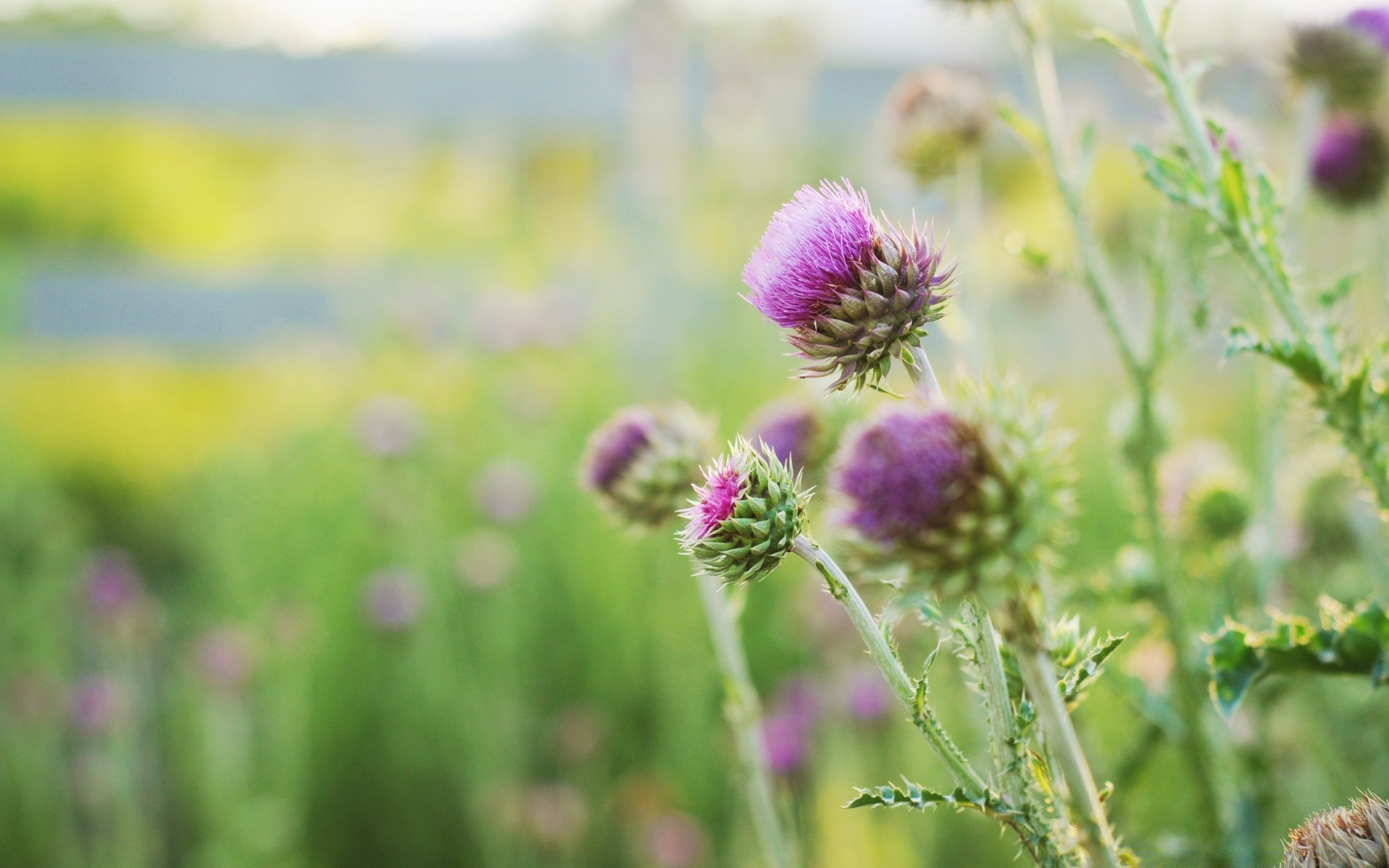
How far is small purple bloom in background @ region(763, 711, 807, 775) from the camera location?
52.6 inches

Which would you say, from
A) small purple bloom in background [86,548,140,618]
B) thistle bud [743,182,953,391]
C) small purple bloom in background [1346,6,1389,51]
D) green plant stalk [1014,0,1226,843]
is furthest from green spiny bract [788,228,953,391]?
small purple bloom in background [86,548,140,618]

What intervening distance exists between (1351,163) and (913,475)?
3.24 feet

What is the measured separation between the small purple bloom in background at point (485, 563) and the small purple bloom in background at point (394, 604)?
0.10 metres

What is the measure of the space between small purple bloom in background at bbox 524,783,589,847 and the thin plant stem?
1.11 m

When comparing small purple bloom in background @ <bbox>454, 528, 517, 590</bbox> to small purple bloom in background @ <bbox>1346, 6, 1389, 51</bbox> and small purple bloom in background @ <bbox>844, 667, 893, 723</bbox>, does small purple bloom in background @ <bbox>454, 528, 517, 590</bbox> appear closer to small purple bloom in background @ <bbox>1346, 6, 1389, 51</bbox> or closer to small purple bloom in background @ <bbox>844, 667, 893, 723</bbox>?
small purple bloom in background @ <bbox>844, 667, 893, 723</bbox>

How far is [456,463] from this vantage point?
8.01ft

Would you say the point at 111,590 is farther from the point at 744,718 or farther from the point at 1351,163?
the point at 1351,163

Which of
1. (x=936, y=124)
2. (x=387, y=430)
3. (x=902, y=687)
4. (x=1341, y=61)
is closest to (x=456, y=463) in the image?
(x=387, y=430)

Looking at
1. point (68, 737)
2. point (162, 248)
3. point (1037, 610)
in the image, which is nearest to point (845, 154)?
point (162, 248)

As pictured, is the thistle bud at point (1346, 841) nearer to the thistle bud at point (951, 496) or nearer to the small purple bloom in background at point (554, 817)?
the thistle bud at point (951, 496)

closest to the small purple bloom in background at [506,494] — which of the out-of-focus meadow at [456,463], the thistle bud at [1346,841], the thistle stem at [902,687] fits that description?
the out-of-focus meadow at [456,463]

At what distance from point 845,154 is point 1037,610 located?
4.96 metres

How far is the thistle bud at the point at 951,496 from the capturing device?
1.34 ft

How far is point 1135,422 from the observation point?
2.72ft
